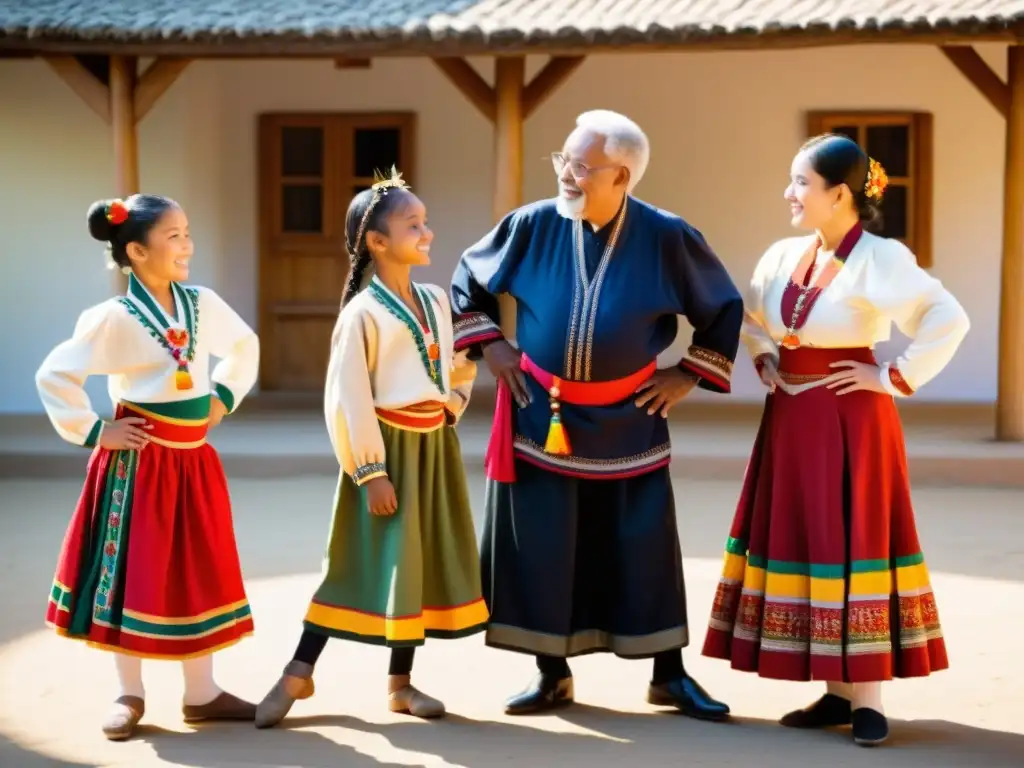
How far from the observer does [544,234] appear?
4.27 m

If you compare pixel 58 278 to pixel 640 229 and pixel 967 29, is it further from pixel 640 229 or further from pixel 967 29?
pixel 640 229

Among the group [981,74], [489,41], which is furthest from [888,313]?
[981,74]

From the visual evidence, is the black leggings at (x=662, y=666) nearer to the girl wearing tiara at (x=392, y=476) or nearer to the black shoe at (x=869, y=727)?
the girl wearing tiara at (x=392, y=476)

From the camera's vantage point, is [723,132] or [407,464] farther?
[723,132]

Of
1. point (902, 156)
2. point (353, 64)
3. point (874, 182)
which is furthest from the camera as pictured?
point (902, 156)

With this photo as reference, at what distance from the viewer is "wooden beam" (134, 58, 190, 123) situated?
9.39m

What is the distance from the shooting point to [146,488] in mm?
4051

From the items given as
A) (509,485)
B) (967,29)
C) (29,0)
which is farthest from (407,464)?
(29,0)

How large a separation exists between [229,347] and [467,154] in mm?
7059

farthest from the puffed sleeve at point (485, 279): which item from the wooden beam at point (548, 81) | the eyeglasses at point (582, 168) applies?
the wooden beam at point (548, 81)

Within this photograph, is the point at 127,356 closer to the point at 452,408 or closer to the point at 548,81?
the point at 452,408

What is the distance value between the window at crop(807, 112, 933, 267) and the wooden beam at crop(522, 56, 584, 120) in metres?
2.36

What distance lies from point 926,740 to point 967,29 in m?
5.35

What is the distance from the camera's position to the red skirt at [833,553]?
13.1 feet
